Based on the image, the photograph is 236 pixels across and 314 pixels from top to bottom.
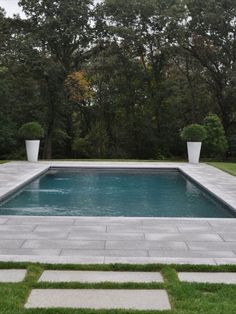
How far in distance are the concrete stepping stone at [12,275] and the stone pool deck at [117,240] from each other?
298mm

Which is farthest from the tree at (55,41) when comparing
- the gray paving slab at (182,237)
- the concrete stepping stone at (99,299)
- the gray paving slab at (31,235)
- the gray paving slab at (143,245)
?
the concrete stepping stone at (99,299)

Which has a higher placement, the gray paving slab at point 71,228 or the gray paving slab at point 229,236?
the gray paving slab at point 229,236

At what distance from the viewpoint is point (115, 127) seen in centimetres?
1997

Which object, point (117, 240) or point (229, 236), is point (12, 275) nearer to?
point (117, 240)

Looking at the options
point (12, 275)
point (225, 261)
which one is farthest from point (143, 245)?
point (12, 275)

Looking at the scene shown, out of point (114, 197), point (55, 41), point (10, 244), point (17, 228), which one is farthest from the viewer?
point (55, 41)

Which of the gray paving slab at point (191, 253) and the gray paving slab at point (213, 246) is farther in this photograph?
the gray paving slab at point (213, 246)

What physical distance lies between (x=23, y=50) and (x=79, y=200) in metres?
10.2

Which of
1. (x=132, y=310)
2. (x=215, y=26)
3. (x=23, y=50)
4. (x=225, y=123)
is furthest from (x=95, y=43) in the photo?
(x=132, y=310)

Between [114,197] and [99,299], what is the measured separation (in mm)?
5961

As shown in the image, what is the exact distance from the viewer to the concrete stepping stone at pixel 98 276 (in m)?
3.39

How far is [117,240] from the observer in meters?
4.72

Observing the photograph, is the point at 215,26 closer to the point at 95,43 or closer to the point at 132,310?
the point at 95,43

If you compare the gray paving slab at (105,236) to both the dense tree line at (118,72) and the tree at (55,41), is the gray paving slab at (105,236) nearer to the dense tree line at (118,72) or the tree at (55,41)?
the dense tree line at (118,72)
